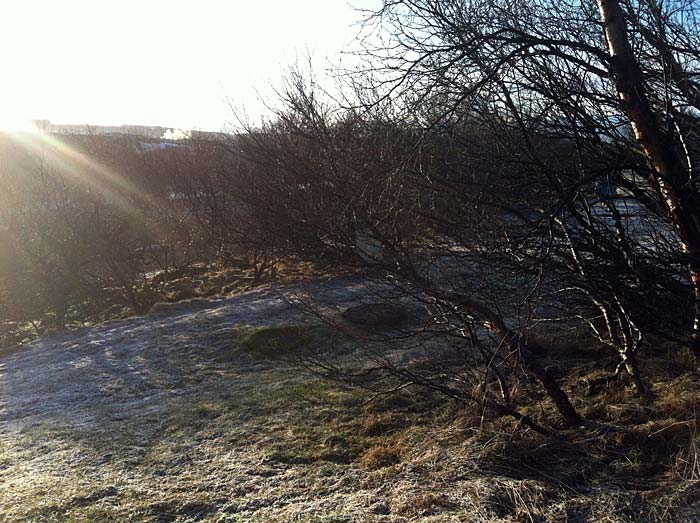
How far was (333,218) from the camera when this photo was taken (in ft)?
16.2

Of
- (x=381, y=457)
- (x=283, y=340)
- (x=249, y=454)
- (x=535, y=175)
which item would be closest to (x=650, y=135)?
(x=535, y=175)

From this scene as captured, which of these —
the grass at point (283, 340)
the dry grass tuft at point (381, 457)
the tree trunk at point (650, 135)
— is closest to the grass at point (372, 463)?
the dry grass tuft at point (381, 457)

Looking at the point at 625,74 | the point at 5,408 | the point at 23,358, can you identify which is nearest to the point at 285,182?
the point at 5,408

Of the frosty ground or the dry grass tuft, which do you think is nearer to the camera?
the frosty ground

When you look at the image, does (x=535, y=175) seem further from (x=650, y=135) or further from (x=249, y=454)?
(x=249, y=454)

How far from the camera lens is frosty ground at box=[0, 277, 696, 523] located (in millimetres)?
3283

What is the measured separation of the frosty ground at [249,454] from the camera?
3.28m

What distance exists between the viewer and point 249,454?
433cm

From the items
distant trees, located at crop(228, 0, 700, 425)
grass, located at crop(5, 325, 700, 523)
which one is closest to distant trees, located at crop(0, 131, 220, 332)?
grass, located at crop(5, 325, 700, 523)

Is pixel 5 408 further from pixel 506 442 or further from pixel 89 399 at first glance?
pixel 506 442

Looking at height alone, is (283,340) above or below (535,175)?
below

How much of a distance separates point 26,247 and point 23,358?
13.9 ft

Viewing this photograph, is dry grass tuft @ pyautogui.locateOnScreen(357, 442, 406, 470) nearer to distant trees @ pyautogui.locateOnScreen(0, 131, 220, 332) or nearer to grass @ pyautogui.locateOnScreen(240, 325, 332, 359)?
grass @ pyautogui.locateOnScreen(240, 325, 332, 359)

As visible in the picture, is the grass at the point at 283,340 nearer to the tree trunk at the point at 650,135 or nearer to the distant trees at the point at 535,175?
the distant trees at the point at 535,175
